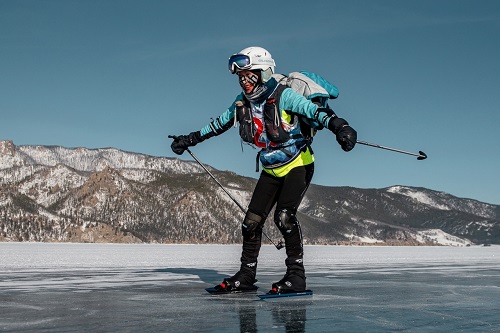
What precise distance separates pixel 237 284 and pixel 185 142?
2.40 metres

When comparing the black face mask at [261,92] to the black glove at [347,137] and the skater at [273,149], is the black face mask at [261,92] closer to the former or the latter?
the skater at [273,149]

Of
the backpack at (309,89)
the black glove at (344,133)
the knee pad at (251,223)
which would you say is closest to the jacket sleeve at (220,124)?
the backpack at (309,89)

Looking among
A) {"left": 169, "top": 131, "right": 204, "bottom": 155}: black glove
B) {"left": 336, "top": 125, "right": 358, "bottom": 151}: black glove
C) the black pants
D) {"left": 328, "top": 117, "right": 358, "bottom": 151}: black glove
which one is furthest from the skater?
{"left": 169, "top": 131, "right": 204, "bottom": 155}: black glove

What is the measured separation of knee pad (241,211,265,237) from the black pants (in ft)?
0.13

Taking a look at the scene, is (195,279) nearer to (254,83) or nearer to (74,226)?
(254,83)

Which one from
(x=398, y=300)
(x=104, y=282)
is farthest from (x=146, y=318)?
(x=104, y=282)

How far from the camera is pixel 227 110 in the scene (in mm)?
8977

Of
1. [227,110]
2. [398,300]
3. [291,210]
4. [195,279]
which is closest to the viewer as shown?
[398,300]

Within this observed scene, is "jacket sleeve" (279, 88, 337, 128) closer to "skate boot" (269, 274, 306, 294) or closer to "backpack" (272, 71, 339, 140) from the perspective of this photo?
"backpack" (272, 71, 339, 140)

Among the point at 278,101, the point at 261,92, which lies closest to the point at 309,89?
the point at 278,101

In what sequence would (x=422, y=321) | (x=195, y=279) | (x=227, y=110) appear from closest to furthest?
(x=422, y=321) → (x=227, y=110) → (x=195, y=279)

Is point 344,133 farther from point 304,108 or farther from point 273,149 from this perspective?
point 273,149

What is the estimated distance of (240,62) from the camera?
8000 mm

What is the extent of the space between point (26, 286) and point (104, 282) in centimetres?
116
